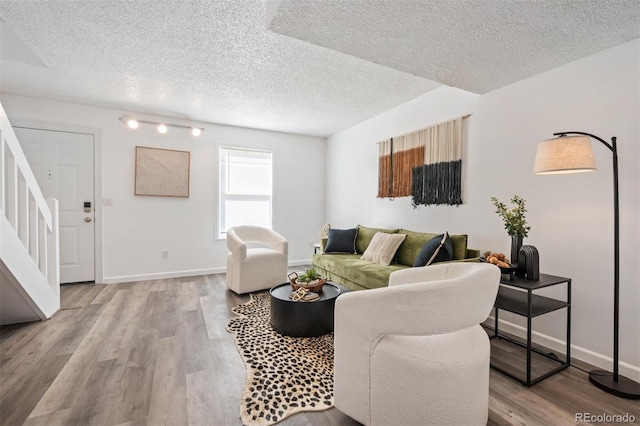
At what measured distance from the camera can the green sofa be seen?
9.18 ft

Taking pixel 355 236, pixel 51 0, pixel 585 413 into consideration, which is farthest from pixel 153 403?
pixel 355 236

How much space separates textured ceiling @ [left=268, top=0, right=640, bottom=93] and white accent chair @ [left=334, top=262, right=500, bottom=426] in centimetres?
147

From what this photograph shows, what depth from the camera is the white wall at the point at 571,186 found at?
6.54 ft

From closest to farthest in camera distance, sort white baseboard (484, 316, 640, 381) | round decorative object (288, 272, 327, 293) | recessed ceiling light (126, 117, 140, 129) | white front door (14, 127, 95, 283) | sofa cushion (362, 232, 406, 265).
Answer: white baseboard (484, 316, 640, 381)
round decorative object (288, 272, 327, 293)
sofa cushion (362, 232, 406, 265)
white front door (14, 127, 95, 283)
recessed ceiling light (126, 117, 140, 129)

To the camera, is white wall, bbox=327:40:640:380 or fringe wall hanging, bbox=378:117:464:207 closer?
white wall, bbox=327:40:640:380

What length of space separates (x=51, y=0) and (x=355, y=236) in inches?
143

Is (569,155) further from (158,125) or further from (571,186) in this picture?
(158,125)

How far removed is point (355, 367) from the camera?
140 centimetres

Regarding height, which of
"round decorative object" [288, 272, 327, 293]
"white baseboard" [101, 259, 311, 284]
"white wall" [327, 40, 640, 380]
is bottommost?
"white baseboard" [101, 259, 311, 284]

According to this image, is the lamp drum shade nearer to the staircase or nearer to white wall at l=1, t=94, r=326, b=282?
the staircase

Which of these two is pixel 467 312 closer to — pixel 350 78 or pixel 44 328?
pixel 350 78

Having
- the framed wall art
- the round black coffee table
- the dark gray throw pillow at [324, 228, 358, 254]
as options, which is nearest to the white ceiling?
the framed wall art

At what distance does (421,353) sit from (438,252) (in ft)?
5.09

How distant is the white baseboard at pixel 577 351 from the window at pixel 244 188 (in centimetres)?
385
